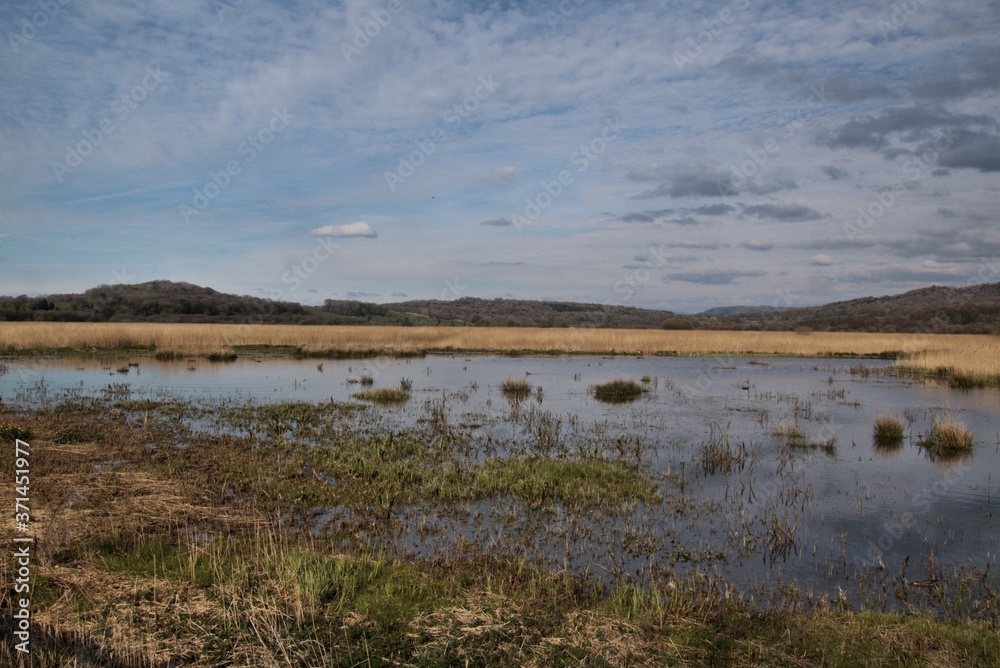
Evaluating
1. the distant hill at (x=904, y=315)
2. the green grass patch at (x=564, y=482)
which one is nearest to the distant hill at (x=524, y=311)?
the distant hill at (x=904, y=315)

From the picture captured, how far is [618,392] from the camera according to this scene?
928 inches

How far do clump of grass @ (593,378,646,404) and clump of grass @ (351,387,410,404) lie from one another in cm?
720

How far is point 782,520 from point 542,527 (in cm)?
391

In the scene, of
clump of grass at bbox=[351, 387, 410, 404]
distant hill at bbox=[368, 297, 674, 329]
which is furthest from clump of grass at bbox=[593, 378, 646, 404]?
distant hill at bbox=[368, 297, 674, 329]

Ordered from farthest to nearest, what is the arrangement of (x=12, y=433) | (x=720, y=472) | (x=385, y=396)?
(x=385, y=396) → (x=720, y=472) → (x=12, y=433)

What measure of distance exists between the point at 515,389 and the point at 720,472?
11.5m

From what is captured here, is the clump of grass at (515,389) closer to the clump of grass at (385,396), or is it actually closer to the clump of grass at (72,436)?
the clump of grass at (385,396)

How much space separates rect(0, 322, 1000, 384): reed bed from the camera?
3662 centimetres

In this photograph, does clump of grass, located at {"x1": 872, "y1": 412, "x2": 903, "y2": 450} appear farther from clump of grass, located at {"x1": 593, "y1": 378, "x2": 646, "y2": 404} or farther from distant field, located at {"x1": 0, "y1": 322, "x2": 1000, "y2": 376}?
distant field, located at {"x1": 0, "y1": 322, "x2": 1000, "y2": 376}

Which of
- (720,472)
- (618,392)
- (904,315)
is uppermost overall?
(904,315)

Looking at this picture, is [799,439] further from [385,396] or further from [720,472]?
[385,396]

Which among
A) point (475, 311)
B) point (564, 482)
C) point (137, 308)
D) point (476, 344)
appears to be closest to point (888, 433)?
point (564, 482)

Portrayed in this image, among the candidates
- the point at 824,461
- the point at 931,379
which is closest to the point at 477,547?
the point at 824,461

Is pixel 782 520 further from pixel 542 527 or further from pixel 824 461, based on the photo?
pixel 824 461
